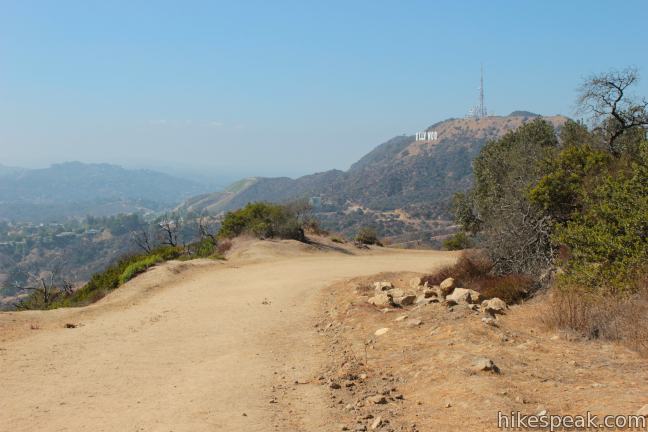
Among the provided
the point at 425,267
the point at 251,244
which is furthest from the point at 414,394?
the point at 251,244

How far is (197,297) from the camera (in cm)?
1593

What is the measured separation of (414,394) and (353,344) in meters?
3.19

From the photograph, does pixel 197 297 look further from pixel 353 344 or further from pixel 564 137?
pixel 564 137

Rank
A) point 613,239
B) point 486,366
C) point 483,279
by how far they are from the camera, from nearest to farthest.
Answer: point 486,366, point 613,239, point 483,279

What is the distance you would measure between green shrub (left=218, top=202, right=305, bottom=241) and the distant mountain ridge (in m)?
53.4

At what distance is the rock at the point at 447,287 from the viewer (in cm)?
1352

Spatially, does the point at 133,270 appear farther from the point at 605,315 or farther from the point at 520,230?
the point at 605,315

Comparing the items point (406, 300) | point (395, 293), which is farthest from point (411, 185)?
point (406, 300)

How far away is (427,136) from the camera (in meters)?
190

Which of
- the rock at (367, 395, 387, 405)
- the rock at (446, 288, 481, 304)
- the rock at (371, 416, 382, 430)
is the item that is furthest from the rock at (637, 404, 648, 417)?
the rock at (446, 288, 481, 304)

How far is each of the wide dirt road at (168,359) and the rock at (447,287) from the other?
3.41 m

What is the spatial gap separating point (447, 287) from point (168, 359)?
711 cm
